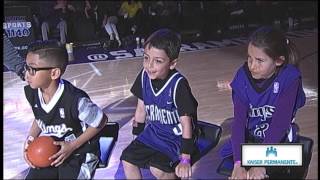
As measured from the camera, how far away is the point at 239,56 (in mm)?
1934

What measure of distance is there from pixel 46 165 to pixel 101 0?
1001 millimetres

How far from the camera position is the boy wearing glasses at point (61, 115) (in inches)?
68.4

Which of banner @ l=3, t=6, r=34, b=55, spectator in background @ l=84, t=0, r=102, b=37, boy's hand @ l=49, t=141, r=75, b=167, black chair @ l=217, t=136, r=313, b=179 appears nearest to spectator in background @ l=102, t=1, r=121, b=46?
spectator in background @ l=84, t=0, r=102, b=37

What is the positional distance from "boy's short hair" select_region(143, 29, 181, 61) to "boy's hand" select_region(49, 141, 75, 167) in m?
0.39

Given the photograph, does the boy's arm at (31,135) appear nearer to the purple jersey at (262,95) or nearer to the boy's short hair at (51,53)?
the boy's short hair at (51,53)

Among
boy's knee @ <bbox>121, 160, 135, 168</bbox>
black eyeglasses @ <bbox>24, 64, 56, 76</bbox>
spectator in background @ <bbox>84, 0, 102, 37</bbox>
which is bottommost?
boy's knee @ <bbox>121, 160, 135, 168</bbox>

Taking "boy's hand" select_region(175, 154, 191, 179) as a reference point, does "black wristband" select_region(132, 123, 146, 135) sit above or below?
above

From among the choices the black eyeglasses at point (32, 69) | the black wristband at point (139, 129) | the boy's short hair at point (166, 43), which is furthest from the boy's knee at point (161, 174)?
the black eyeglasses at point (32, 69)

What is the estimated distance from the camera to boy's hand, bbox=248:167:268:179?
175cm

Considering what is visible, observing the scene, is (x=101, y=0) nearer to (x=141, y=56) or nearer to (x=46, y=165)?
(x=141, y=56)

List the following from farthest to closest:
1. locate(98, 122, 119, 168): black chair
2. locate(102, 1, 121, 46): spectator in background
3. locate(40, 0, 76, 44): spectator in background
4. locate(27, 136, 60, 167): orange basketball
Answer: locate(102, 1, 121, 46): spectator in background < locate(40, 0, 76, 44): spectator in background < locate(98, 122, 119, 168): black chair < locate(27, 136, 60, 167): orange basketball

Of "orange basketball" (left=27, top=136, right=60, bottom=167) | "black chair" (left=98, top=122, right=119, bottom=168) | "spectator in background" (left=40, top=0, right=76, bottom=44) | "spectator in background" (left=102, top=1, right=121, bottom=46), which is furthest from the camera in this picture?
"spectator in background" (left=102, top=1, right=121, bottom=46)

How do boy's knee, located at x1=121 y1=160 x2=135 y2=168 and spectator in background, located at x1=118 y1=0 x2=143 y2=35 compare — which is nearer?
boy's knee, located at x1=121 y1=160 x2=135 y2=168

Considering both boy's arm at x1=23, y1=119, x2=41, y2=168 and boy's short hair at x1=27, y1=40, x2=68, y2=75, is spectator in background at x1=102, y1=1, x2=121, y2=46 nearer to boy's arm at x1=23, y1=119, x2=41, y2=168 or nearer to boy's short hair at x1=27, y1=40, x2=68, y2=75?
boy's short hair at x1=27, y1=40, x2=68, y2=75
